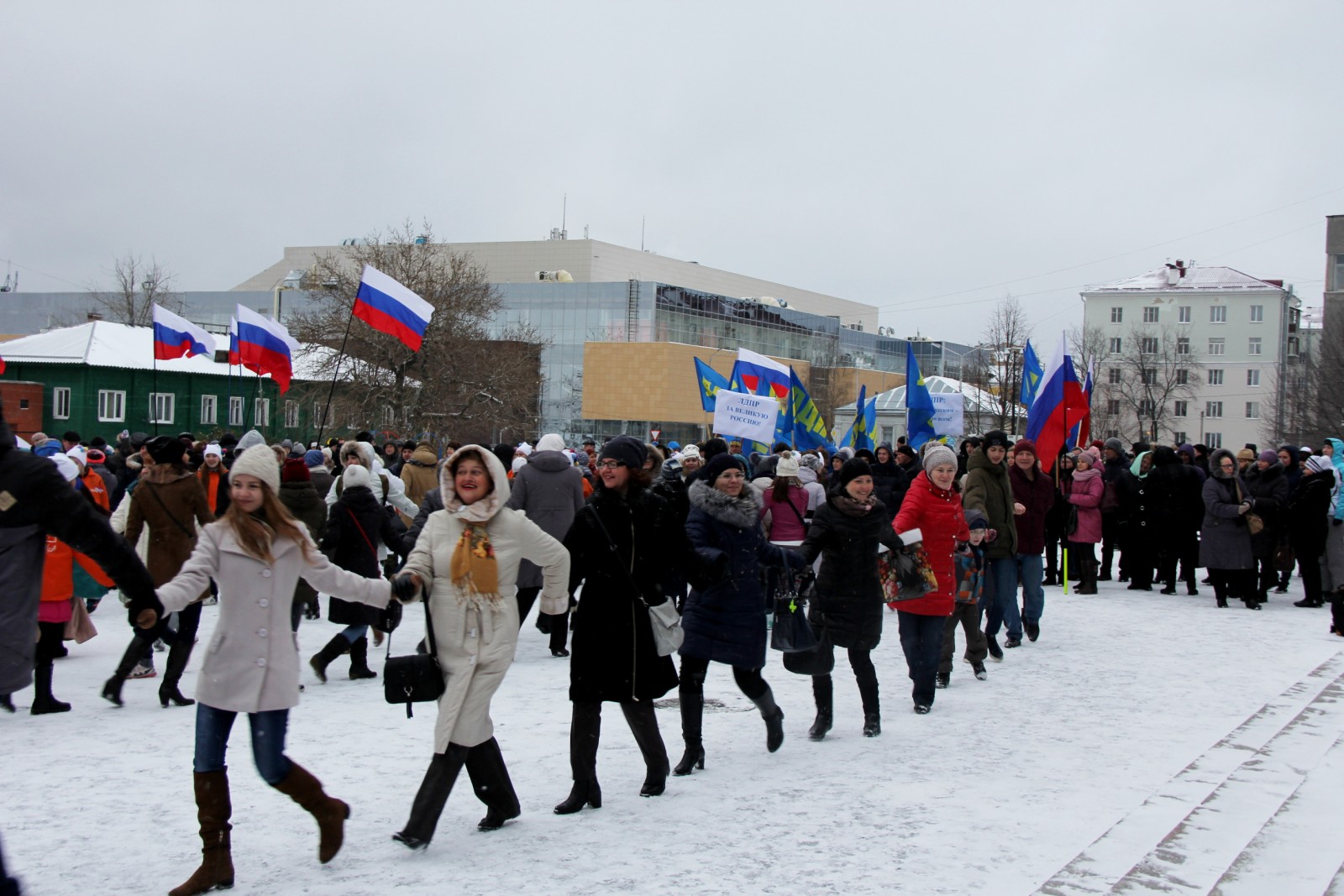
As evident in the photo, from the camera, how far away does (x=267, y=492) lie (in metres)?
5.08

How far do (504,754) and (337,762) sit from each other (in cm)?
93

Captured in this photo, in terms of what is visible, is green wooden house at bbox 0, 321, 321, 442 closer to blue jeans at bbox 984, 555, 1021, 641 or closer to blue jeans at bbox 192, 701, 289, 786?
blue jeans at bbox 984, 555, 1021, 641

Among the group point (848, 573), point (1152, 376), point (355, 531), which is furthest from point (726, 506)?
point (1152, 376)

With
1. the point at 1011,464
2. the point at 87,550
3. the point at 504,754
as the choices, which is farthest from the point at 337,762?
the point at 1011,464

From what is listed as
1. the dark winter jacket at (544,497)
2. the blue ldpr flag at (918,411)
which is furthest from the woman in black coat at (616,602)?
the blue ldpr flag at (918,411)

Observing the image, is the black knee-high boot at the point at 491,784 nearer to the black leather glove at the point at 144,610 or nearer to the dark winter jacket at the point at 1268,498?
the black leather glove at the point at 144,610

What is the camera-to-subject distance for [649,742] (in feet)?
20.0

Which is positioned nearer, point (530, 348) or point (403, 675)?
point (403, 675)

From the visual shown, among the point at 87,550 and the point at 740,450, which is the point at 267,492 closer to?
the point at 87,550

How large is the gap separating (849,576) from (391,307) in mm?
10305

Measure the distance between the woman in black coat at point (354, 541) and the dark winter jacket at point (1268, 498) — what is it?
10.7 m

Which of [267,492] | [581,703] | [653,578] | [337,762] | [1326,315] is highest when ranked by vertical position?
[1326,315]

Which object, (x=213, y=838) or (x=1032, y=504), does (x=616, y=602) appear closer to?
(x=213, y=838)

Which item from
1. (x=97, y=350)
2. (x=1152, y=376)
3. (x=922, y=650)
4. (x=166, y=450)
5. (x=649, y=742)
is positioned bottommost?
(x=649, y=742)
